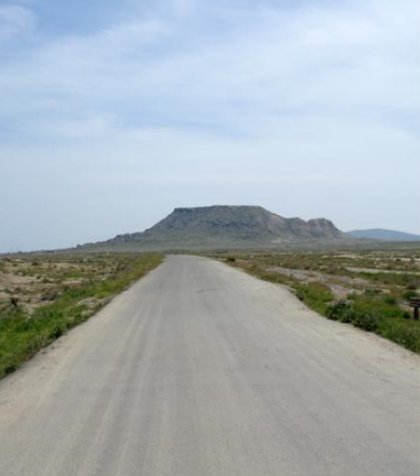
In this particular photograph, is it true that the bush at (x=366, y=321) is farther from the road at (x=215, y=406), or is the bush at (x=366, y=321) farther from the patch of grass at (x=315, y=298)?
the patch of grass at (x=315, y=298)

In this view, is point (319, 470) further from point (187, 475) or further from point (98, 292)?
point (98, 292)

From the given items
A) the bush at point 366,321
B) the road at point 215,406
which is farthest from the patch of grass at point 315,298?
A: the road at point 215,406

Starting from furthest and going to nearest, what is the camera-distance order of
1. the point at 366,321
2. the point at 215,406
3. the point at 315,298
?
the point at 315,298, the point at 366,321, the point at 215,406

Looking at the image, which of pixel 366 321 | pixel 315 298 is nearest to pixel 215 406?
pixel 366 321

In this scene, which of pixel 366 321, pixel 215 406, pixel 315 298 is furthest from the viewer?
pixel 315 298

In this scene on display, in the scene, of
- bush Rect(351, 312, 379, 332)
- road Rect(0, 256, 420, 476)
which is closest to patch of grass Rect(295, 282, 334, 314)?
bush Rect(351, 312, 379, 332)

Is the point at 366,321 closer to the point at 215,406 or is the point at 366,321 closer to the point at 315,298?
the point at 315,298

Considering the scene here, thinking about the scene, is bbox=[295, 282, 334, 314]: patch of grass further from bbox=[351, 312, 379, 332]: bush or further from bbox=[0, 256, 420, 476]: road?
bbox=[0, 256, 420, 476]: road

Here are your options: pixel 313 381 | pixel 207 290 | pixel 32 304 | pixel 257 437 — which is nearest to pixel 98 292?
pixel 32 304

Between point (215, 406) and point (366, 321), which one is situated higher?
point (366, 321)

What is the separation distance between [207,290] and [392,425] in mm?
22988

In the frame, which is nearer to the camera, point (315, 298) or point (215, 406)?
point (215, 406)

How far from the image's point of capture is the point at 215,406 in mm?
8438

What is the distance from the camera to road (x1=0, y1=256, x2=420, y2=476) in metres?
6.29
